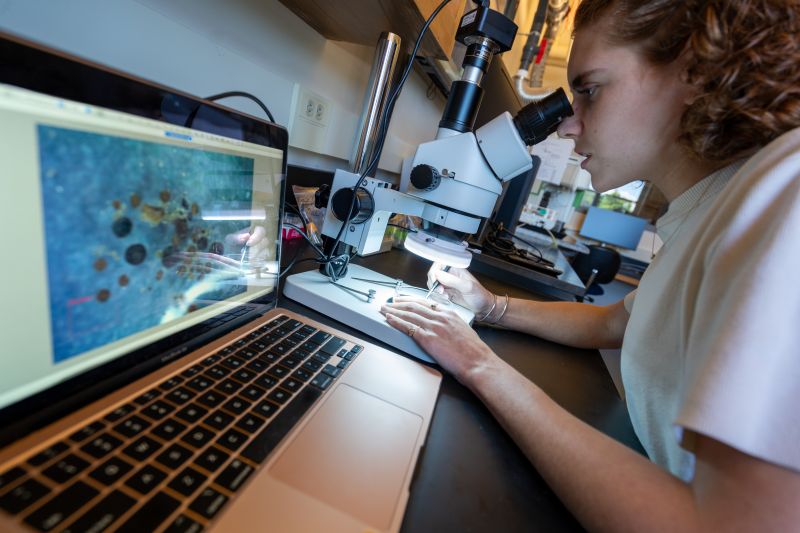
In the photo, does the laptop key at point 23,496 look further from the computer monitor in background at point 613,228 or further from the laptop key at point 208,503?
the computer monitor in background at point 613,228

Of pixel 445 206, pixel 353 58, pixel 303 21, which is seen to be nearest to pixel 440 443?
pixel 445 206

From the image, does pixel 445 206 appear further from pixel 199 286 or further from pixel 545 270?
pixel 545 270

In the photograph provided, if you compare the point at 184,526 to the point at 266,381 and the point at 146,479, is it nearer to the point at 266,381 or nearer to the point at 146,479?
the point at 146,479

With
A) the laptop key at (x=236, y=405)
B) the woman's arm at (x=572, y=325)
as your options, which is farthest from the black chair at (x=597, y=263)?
the laptop key at (x=236, y=405)

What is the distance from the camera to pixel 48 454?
0.22 metres

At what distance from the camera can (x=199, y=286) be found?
379mm

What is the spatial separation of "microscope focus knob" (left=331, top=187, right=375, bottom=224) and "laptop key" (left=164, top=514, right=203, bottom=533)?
47cm

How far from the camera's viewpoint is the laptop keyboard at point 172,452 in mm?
200

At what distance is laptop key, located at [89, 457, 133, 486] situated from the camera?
8.5 inches

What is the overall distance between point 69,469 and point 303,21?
33.0 inches

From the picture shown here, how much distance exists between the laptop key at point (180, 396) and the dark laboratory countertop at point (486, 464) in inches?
8.3

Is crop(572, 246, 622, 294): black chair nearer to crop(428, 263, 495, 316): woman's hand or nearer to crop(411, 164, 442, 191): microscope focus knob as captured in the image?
crop(428, 263, 495, 316): woman's hand

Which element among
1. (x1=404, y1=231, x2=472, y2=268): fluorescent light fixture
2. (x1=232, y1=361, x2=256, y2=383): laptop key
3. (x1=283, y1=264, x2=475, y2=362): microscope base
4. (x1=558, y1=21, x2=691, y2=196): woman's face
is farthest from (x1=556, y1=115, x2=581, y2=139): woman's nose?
(x1=232, y1=361, x2=256, y2=383): laptop key

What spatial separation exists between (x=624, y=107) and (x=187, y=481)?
2.21ft
